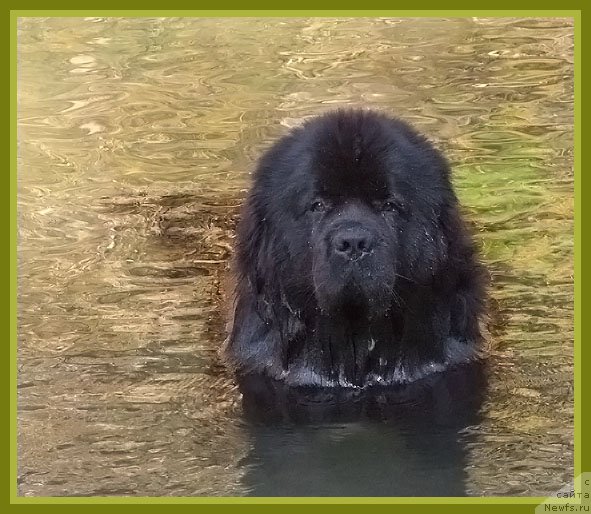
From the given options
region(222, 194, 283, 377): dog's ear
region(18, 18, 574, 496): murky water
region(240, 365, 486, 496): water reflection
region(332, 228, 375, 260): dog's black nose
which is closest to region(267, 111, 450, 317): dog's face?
region(332, 228, 375, 260): dog's black nose

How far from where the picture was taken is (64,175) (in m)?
7.05

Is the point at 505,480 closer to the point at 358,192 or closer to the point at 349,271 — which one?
the point at 349,271

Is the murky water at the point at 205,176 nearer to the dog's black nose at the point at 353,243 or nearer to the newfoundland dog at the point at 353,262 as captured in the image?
the newfoundland dog at the point at 353,262

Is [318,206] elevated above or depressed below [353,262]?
above

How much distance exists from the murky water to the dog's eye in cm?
104

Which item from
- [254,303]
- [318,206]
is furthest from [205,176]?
[318,206]

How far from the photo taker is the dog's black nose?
4.94 meters

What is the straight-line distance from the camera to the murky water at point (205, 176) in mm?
5484

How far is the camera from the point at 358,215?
5109 mm

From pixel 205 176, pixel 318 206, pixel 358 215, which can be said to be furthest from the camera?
pixel 205 176

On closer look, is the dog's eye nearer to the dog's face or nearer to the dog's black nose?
the dog's face

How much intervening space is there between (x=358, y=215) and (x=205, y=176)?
256cm

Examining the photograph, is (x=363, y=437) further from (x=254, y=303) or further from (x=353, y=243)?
(x=254, y=303)

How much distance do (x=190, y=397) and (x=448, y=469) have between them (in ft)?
5.00
